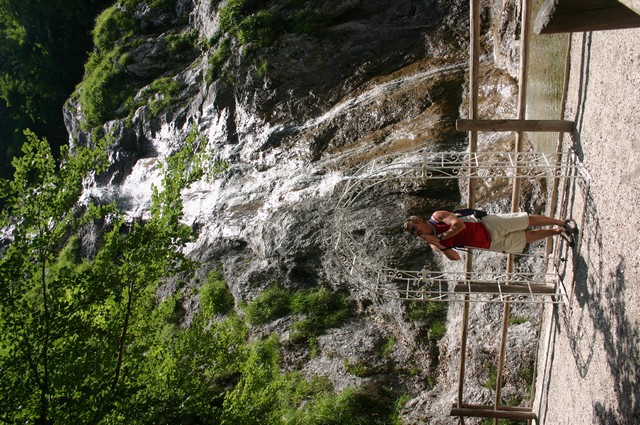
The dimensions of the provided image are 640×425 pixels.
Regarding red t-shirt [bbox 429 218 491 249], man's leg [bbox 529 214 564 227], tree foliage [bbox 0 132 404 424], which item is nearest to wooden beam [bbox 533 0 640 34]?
red t-shirt [bbox 429 218 491 249]

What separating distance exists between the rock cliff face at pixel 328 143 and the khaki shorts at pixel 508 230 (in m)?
2.86

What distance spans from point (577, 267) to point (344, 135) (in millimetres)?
6587

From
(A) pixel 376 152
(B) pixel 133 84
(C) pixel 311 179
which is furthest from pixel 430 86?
(B) pixel 133 84

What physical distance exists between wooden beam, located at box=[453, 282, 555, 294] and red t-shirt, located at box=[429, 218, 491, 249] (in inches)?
32.5

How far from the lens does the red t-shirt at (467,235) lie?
5980mm

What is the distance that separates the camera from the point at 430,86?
11.6 m

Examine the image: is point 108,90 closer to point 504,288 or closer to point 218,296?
point 218,296

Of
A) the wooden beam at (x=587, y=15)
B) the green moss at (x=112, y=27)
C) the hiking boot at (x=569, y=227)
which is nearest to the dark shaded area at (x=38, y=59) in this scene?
the green moss at (x=112, y=27)

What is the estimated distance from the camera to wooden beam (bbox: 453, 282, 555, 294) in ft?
22.1

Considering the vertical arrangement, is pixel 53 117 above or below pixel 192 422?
above

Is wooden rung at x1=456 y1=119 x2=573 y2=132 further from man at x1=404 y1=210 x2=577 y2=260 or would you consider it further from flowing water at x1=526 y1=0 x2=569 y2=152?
man at x1=404 y1=210 x2=577 y2=260

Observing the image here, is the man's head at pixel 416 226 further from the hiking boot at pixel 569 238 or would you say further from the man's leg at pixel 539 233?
the hiking boot at pixel 569 238

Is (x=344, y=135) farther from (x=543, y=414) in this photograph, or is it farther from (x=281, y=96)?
(x=543, y=414)

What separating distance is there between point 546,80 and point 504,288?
2.70 meters
